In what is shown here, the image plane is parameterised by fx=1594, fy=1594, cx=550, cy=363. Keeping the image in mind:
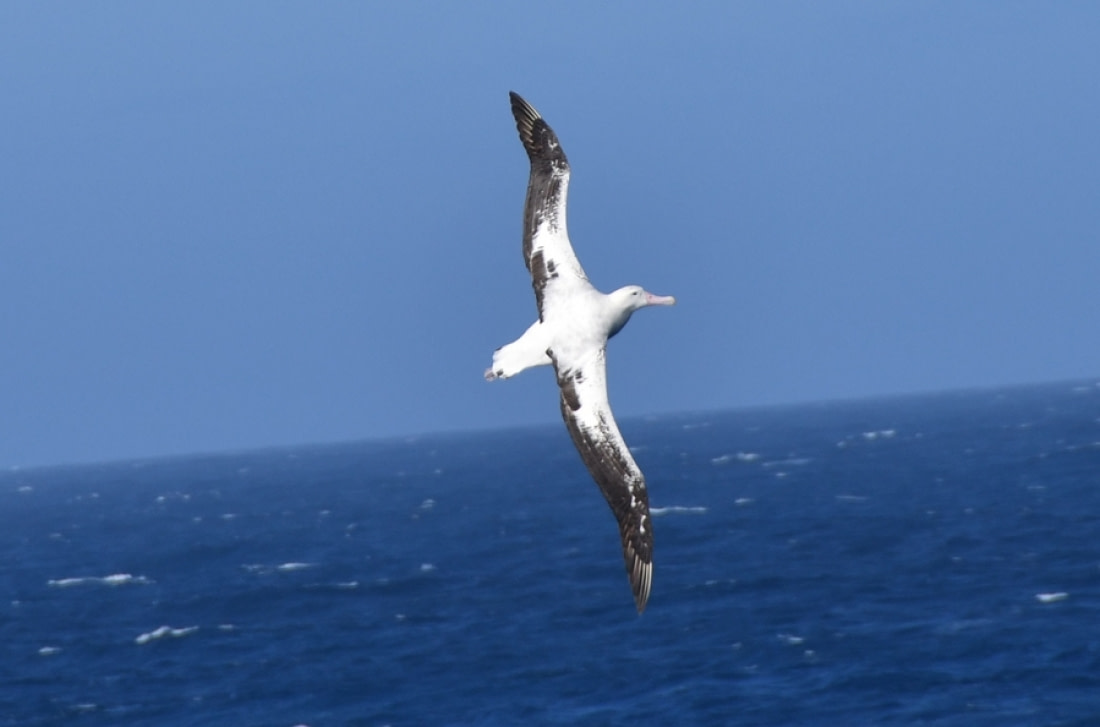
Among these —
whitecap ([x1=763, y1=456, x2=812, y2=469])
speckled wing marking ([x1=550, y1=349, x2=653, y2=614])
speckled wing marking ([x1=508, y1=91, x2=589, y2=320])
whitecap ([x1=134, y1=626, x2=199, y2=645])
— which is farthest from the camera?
whitecap ([x1=763, y1=456, x2=812, y2=469])

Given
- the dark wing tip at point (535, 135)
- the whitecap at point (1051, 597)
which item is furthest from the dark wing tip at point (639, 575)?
the whitecap at point (1051, 597)

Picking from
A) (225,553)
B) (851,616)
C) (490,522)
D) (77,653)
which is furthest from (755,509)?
(77,653)

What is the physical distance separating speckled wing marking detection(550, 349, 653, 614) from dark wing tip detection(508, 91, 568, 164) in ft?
10.6

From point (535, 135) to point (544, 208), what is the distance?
1.33m


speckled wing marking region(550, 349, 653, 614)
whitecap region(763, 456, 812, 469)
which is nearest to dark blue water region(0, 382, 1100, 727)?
whitecap region(763, 456, 812, 469)

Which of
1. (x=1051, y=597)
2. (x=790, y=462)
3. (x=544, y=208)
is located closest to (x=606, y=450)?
(x=544, y=208)

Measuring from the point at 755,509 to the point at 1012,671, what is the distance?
6808 centimetres

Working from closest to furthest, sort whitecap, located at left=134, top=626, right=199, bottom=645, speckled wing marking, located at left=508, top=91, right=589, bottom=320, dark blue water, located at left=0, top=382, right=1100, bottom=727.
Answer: speckled wing marking, located at left=508, top=91, right=589, bottom=320, dark blue water, located at left=0, top=382, right=1100, bottom=727, whitecap, located at left=134, top=626, right=199, bottom=645

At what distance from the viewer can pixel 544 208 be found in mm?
19250

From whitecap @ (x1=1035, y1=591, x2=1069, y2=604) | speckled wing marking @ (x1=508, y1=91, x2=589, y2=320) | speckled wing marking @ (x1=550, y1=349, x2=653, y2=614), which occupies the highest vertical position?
speckled wing marking @ (x1=508, y1=91, x2=589, y2=320)

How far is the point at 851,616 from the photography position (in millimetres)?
79250

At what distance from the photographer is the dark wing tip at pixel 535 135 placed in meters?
19.9

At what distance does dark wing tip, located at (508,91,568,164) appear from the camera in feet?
65.2

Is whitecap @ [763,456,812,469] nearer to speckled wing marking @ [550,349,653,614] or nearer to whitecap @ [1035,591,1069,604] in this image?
whitecap @ [1035,591,1069,604]
